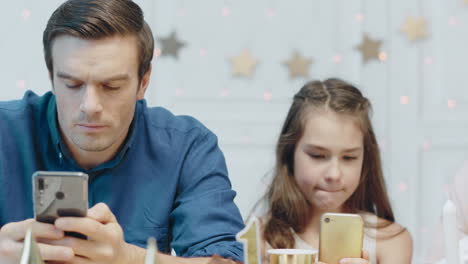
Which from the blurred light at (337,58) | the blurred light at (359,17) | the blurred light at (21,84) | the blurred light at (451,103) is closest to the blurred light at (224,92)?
the blurred light at (337,58)

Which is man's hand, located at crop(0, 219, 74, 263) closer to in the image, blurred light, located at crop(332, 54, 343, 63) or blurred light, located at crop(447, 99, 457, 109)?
blurred light, located at crop(332, 54, 343, 63)

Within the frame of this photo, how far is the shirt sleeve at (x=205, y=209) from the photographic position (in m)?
1.49

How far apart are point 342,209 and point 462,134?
1288 millimetres

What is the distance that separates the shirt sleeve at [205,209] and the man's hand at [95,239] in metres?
0.27

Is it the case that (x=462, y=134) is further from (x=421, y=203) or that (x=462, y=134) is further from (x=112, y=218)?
(x=112, y=218)

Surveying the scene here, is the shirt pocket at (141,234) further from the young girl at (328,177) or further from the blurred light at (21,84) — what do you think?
the blurred light at (21,84)

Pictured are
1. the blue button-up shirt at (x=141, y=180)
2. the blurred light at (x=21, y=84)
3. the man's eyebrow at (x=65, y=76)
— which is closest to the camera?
the man's eyebrow at (x=65, y=76)

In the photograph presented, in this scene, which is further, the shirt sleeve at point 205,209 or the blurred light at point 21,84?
the blurred light at point 21,84

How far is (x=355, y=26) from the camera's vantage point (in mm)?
3072

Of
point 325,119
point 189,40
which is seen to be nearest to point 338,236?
point 325,119

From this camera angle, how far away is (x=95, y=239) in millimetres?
1131

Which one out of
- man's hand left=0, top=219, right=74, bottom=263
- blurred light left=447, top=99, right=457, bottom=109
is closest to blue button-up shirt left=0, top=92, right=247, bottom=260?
man's hand left=0, top=219, right=74, bottom=263

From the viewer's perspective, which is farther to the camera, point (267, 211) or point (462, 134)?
point (462, 134)

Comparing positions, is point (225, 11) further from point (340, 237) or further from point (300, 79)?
point (340, 237)
